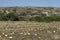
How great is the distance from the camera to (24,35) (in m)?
13.6

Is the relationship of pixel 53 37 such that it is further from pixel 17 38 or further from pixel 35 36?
pixel 17 38

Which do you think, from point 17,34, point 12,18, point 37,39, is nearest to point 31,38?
point 37,39

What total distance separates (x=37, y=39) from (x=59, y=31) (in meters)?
3.03

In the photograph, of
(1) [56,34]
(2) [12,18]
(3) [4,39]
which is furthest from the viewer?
(2) [12,18]

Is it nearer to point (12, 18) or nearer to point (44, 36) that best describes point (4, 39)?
point (44, 36)

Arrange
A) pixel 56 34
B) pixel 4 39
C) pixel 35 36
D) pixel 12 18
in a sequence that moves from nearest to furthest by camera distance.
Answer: pixel 4 39 < pixel 35 36 < pixel 56 34 < pixel 12 18

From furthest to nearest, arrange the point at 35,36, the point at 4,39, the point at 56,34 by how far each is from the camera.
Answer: the point at 56,34 → the point at 35,36 → the point at 4,39

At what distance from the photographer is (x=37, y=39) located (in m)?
12.8

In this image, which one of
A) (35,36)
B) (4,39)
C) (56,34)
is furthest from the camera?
(56,34)

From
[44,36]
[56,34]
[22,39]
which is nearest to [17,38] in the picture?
[22,39]

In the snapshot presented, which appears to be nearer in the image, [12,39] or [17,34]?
[12,39]

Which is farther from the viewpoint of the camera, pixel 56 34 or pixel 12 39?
pixel 56 34

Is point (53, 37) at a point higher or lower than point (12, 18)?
higher

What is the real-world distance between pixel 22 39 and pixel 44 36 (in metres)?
1.54
